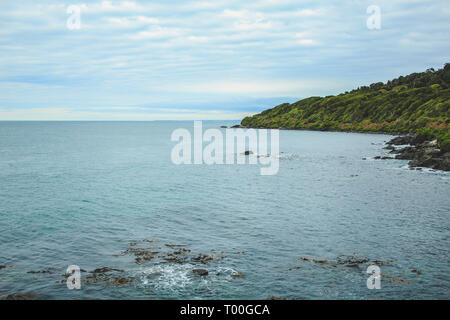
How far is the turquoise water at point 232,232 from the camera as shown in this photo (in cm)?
1945

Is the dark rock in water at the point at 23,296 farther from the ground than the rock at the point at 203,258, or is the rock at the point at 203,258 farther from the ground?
the rock at the point at 203,258

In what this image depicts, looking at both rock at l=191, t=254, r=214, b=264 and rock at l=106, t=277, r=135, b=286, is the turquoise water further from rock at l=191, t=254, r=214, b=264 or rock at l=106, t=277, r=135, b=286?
rock at l=191, t=254, r=214, b=264

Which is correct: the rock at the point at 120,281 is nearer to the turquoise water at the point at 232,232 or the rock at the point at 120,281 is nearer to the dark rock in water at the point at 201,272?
the turquoise water at the point at 232,232

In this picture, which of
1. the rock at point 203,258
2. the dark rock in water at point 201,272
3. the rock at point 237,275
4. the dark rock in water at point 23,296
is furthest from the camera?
the rock at point 203,258

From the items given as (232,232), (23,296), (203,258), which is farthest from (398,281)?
(23,296)

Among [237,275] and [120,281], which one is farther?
[237,275]

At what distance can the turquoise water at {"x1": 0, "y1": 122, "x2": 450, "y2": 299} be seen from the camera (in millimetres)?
19453

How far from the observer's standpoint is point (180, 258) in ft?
76.8

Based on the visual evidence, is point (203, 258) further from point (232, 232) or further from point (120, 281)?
point (232, 232)

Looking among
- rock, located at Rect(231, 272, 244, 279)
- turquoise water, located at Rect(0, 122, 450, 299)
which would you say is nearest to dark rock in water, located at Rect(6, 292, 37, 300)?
turquoise water, located at Rect(0, 122, 450, 299)

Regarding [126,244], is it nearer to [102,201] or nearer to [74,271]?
[74,271]

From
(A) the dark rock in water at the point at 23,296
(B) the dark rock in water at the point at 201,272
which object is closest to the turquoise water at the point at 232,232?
(B) the dark rock in water at the point at 201,272

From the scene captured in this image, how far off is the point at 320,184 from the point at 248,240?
2809cm

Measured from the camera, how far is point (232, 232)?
95.9 ft
